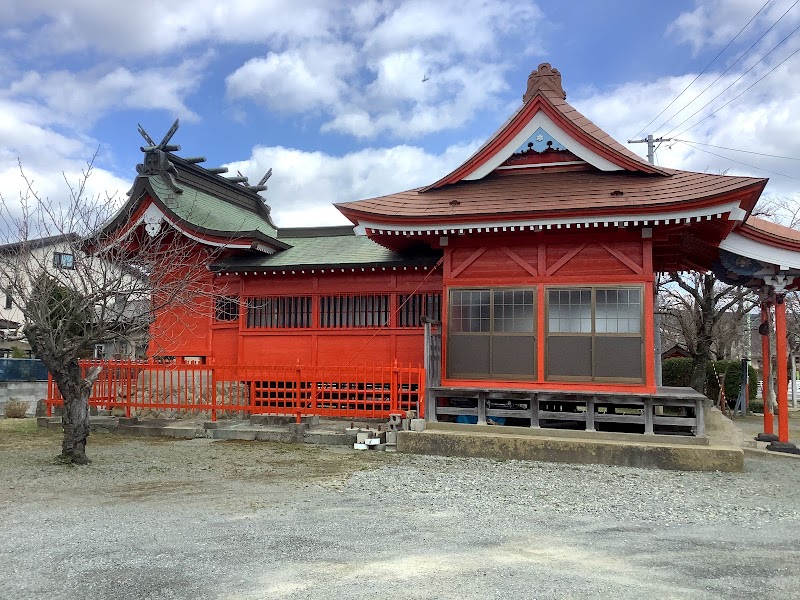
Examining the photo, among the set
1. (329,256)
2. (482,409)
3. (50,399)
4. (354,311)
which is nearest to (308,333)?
(354,311)

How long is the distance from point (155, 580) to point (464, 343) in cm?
820

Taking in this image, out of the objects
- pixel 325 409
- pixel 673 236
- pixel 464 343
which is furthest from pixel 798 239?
pixel 325 409

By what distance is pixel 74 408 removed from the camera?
367 inches

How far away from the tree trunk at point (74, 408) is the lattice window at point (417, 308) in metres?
7.00

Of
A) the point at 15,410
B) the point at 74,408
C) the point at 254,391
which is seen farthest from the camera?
the point at 15,410

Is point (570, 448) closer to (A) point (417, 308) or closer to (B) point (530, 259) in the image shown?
(B) point (530, 259)

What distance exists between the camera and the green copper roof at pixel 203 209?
15820 mm

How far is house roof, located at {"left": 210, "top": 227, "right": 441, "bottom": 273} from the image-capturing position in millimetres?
14172

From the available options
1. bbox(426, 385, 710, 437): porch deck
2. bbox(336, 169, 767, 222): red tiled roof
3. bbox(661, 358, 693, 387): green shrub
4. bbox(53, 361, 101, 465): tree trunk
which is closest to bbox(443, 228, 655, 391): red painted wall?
bbox(426, 385, 710, 437): porch deck

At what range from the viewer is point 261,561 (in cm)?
504

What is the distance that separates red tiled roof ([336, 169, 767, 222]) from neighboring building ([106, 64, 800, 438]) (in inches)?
1.3

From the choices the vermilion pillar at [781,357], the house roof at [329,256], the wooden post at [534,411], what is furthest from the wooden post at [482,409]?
the vermilion pillar at [781,357]

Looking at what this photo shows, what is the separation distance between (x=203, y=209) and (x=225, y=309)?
3280 millimetres

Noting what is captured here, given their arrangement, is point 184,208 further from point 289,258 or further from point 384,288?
point 384,288
